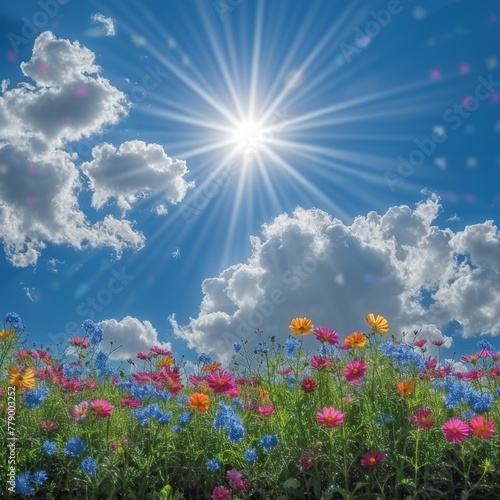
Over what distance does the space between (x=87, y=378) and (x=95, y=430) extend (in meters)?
1.51

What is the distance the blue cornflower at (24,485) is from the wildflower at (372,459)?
95.6 inches

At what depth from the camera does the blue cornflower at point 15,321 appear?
638 centimetres

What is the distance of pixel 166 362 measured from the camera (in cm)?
603

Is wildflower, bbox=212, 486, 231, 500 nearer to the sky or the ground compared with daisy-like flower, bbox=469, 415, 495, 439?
nearer to the ground

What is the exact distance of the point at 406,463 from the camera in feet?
14.3

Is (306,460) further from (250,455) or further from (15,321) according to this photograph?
(15,321)

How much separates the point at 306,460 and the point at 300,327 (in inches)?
48.8

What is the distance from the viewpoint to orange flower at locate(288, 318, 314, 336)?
5.10 meters

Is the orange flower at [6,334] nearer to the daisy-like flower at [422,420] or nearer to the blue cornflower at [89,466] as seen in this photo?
the blue cornflower at [89,466]

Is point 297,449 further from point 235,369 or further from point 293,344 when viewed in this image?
point 235,369

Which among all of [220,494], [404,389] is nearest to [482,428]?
[404,389]

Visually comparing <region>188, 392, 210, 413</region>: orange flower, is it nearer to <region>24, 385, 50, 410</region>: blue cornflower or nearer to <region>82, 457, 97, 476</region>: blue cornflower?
<region>82, 457, 97, 476</region>: blue cornflower

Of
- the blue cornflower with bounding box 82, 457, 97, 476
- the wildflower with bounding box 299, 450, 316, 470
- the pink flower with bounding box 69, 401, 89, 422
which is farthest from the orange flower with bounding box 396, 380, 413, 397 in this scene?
the pink flower with bounding box 69, 401, 89, 422

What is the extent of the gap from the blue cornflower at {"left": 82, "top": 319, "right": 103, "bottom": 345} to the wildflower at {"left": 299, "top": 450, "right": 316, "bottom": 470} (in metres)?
3.13
